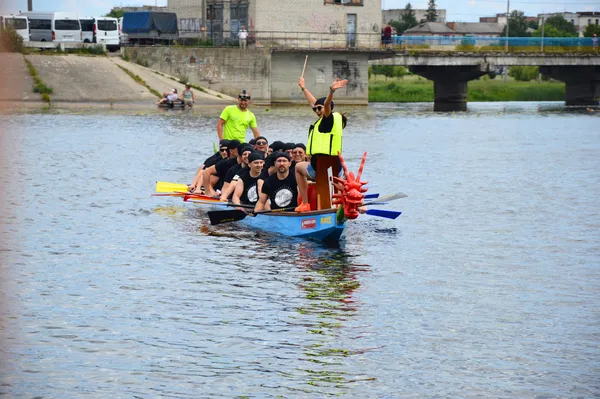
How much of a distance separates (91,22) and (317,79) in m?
18.0

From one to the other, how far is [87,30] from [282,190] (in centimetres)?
5896

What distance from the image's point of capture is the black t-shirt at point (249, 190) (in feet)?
60.5

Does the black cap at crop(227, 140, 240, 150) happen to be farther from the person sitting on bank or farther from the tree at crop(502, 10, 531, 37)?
the tree at crop(502, 10, 531, 37)

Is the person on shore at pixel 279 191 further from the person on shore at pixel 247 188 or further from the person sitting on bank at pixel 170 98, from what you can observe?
the person sitting on bank at pixel 170 98

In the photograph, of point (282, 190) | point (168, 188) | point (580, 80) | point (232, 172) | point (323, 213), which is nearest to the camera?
point (323, 213)

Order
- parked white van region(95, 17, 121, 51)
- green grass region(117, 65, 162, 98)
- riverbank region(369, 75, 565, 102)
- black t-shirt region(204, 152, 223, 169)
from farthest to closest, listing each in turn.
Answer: riverbank region(369, 75, 565, 102) → parked white van region(95, 17, 121, 51) → green grass region(117, 65, 162, 98) → black t-shirt region(204, 152, 223, 169)

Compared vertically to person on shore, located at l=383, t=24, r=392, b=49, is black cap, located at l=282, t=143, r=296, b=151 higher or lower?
lower

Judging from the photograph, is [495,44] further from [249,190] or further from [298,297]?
[298,297]

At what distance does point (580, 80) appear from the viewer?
291 ft

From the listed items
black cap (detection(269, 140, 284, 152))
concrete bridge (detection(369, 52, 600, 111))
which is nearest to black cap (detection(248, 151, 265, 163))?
black cap (detection(269, 140, 284, 152))

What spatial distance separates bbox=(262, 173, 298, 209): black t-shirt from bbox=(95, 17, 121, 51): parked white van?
56680 millimetres

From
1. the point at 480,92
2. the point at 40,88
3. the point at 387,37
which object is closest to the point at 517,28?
the point at 480,92

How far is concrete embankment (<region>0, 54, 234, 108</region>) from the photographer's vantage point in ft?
191

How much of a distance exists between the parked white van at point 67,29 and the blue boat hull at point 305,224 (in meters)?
57.0
